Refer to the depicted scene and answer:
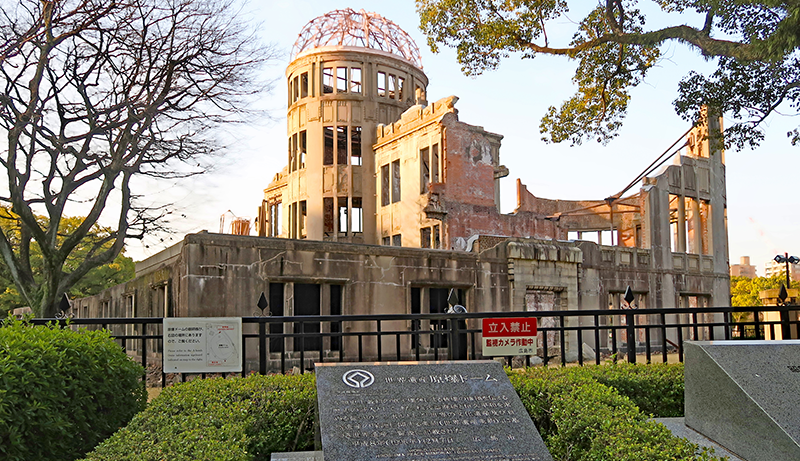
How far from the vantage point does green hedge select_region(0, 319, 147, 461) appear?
503 centimetres

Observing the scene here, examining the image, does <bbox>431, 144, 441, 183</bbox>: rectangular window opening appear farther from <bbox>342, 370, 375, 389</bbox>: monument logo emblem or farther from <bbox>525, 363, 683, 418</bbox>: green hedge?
<bbox>342, 370, 375, 389</bbox>: monument logo emblem

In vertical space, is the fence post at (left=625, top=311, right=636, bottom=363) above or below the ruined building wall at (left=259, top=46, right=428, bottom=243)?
below

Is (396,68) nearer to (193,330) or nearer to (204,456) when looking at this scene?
(193,330)

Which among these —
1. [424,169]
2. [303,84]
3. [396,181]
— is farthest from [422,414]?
[303,84]

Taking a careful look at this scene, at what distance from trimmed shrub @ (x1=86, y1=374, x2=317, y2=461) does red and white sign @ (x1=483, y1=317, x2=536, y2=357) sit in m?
3.03

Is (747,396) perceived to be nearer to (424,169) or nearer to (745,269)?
(424,169)

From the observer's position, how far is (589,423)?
5.54m

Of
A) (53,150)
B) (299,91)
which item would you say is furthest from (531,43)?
(299,91)

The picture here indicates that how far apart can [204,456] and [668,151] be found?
35438mm

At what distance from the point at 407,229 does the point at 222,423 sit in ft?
90.9

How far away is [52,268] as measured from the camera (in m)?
18.1

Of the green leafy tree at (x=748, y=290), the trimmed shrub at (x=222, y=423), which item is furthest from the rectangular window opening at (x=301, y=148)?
the green leafy tree at (x=748, y=290)

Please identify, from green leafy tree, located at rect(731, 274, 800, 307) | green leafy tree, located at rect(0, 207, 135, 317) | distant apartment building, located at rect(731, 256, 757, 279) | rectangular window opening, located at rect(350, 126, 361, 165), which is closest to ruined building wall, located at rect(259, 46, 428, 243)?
rectangular window opening, located at rect(350, 126, 361, 165)

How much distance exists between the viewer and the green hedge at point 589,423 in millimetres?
4973
